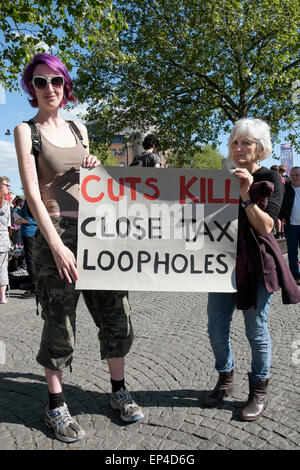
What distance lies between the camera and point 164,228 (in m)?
2.52

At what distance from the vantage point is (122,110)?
49.6 ft

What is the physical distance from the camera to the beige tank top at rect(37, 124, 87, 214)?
2.26 m

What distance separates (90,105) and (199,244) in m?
13.8

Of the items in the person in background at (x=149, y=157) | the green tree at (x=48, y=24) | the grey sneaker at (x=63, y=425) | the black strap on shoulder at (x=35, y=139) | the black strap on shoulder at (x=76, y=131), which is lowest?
the grey sneaker at (x=63, y=425)

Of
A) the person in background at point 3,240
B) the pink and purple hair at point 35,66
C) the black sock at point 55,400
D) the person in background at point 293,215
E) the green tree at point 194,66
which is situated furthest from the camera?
the green tree at point 194,66

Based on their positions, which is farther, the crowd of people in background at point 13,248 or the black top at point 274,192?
the crowd of people in background at point 13,248

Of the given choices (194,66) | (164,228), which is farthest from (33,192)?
(194,66)

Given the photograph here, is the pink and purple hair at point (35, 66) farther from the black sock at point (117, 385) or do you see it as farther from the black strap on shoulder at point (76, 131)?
the black sock at point (117, 385)

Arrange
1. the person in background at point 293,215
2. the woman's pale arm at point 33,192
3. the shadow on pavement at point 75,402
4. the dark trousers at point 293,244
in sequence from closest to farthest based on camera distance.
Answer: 1. the woman's pale arm at point 33,192
2. the shadow on pavement at point 75,402
3. the person in background at point 293,215
4. the dark trousers at point 293,244

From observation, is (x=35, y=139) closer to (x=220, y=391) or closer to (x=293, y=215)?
(x=220, y=391)

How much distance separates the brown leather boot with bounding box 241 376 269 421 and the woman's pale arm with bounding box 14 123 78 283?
1434mm

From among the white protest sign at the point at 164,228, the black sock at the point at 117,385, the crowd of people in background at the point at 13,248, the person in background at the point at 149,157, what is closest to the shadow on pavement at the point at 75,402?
the black sock at the point at 117,385

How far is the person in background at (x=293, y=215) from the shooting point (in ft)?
21.8

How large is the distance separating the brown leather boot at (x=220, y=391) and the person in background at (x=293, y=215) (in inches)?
173
